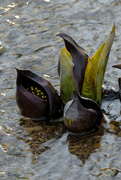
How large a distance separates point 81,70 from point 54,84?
80 centimetres

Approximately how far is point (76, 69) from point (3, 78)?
1237 millimetres

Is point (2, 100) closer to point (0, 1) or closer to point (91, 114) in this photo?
point (91, 114)

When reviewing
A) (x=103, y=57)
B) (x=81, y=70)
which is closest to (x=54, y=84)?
(x=81, y=70)

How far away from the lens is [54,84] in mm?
3664

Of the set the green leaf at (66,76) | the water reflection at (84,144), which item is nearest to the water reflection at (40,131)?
the water reflection at (84,144)

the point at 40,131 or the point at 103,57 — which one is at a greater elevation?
the point at 103,57

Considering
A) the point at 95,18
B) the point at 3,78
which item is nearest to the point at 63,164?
the point at 3,78

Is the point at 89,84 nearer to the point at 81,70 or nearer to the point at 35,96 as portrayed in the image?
the point at 81,70

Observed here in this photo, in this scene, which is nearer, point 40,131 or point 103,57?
point 103,57

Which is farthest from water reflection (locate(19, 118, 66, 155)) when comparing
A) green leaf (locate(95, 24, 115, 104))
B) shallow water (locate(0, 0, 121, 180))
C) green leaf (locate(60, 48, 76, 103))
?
green leaf (locate(95, 24, 115, 104))

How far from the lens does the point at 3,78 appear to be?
385 centimetres

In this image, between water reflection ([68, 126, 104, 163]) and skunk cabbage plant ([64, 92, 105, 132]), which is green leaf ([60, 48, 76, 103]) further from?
water reflection ([68, 126, 104, 163])

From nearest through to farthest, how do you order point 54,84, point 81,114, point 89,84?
point 81,114 < point 89,84 < point 54,84

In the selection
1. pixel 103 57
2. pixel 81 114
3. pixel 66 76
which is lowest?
pixel 81 114
